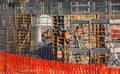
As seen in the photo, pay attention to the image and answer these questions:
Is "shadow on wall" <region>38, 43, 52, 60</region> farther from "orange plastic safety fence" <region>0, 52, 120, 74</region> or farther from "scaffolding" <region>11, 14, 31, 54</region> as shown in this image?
"orange plastic safety fence" <region>0, 52, 120, 74</region>

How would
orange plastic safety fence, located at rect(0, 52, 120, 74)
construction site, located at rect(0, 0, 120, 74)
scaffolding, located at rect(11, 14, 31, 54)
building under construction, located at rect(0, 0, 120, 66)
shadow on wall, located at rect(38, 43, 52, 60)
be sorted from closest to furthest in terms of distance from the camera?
1. orange plastic safety fence, located at rect(0, 52, 120, 74)
2. construction site, located at rect(0, 0, 120, 74)
3. building under construction, located at rect(0, 0, 120, 66)
4. shadow on wall, located at rect(38, 43, 52, 60)
5. scaffolding, located at rect(11, 14, 31, 54)

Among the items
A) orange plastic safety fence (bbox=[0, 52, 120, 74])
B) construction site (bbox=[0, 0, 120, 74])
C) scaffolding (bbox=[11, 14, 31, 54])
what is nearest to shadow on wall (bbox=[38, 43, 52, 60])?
construction site (bbox=[0, 0, 120, 74])

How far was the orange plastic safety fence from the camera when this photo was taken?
1352 cm

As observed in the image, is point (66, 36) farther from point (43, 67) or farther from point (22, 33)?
point (43, 67)

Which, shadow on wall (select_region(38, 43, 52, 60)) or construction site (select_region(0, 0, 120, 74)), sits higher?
construction site (select_region(0, 0, 120, 74))

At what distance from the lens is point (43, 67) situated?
47.3 ft

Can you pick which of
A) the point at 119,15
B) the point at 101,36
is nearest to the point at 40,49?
the point at 101,36

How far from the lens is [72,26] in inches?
867

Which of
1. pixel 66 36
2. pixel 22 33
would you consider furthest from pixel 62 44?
pixel 22 33

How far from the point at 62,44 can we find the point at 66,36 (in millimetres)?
1013

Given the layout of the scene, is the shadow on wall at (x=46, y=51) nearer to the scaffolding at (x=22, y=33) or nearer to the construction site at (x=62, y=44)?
the construction site at (x=62, y=44)

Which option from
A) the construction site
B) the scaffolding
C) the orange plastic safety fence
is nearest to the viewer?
the orange plastic safety fence

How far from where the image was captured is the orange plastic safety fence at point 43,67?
13.5 m

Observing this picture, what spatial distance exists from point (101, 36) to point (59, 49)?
2661 mm
